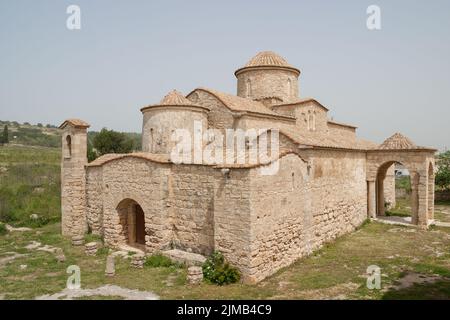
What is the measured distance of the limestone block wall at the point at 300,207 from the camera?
9047 millimetres

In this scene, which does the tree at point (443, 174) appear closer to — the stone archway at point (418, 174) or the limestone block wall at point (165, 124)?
the stone archway at point (418, 174)

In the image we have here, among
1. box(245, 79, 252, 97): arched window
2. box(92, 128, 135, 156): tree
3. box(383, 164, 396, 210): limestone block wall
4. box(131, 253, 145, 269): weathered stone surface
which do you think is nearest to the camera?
box(131, 253, 145, 269): weathered stone surface

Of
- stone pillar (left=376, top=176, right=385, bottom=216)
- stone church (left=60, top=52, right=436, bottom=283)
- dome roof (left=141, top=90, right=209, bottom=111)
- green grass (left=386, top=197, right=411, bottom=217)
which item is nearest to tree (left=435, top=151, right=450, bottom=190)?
green grass (left=386, top=197, right=411, bottom=217)

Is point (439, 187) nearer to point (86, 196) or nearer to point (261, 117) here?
point (261, 117)

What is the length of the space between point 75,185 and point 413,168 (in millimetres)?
15058

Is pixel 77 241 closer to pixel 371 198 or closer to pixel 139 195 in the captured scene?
pixel 139 195

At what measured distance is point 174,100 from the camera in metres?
13.5

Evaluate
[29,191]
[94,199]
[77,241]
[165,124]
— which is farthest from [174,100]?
[29,191]

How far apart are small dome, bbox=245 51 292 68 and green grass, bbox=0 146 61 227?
43.8 ft

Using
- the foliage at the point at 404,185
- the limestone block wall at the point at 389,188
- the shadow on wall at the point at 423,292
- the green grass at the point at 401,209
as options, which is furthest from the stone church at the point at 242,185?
the foliage at the point at 404,185

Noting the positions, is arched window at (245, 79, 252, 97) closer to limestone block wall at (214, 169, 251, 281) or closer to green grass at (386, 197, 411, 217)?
limestone block wall at (214, 169, 251, 281)

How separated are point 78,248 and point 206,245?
5.58 metres

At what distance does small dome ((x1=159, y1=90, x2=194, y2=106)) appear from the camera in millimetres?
13359

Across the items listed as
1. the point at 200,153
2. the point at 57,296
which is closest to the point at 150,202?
the point at 200,153
